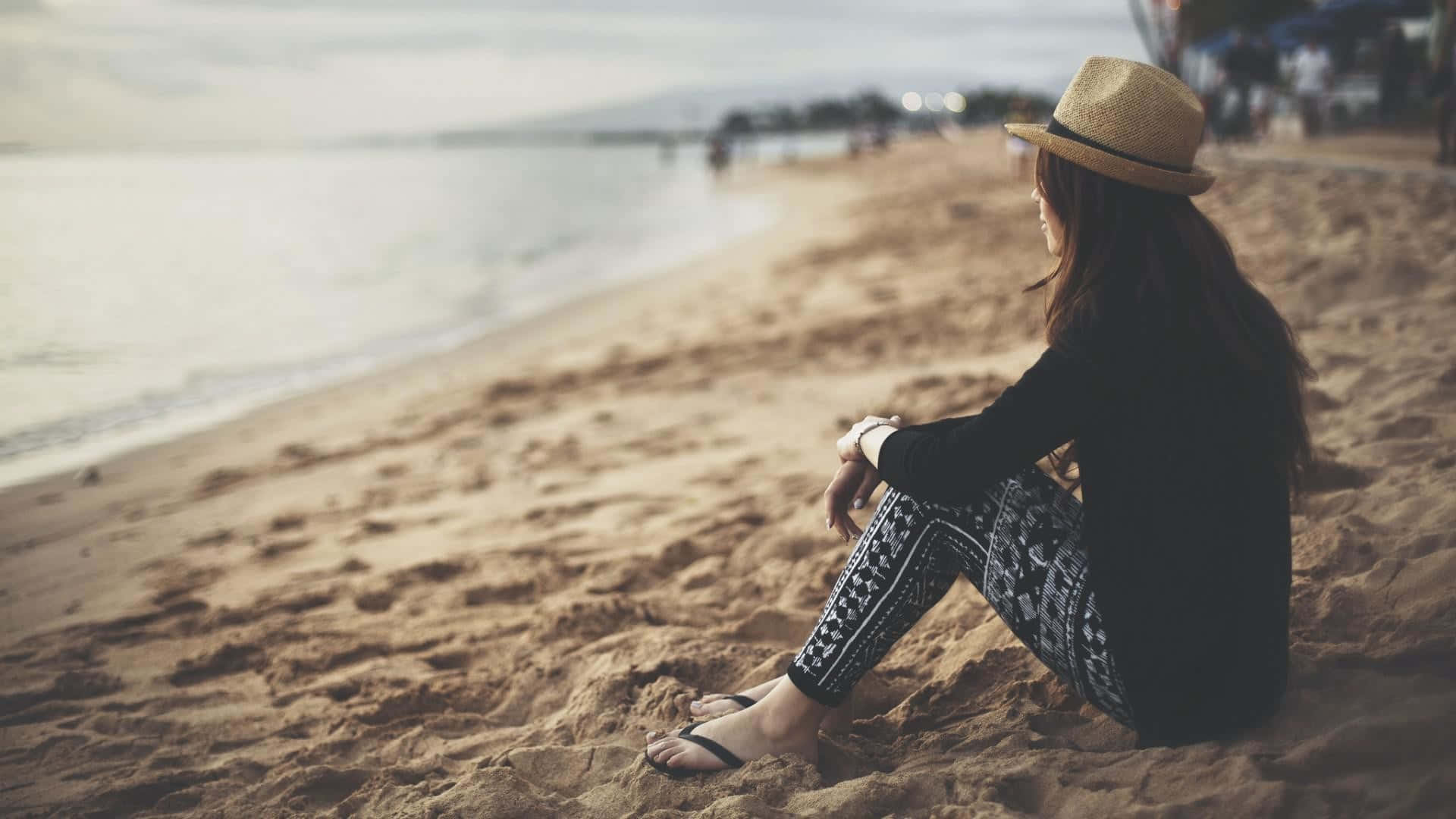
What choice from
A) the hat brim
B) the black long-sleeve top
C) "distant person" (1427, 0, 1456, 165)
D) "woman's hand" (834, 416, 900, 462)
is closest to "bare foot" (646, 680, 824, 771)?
"woman's hand" (834, 416, 900, 462)

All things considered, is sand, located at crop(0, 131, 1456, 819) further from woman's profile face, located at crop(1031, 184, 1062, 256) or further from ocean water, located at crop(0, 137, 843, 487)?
ocean water, located at crop(0, 137, 843, 487)

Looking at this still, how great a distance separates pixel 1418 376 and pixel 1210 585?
2.49 m

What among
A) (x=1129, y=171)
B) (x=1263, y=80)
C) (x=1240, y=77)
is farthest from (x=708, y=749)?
(x=1240, y=77)

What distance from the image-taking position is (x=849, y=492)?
204cm

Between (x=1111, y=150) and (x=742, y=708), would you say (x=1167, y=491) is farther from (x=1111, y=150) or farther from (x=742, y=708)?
(x=742, y=708)

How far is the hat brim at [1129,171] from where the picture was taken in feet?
4.96

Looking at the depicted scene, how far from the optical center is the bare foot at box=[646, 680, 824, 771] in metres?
1.94

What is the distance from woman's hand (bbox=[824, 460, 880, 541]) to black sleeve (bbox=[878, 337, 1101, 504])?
0.80 ft

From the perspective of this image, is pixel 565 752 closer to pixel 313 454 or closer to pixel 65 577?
pixel 65 577

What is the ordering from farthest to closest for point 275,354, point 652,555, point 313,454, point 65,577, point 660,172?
point 660,172 < point 275,354 < point 313,454 < point 65,577 < point 652,555

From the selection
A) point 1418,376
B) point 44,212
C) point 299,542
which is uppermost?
point 44,212

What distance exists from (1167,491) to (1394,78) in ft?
51.1

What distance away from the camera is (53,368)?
8.10 metres

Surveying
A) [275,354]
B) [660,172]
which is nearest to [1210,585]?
[275,354]
